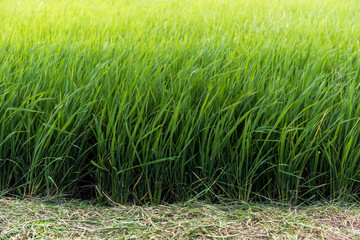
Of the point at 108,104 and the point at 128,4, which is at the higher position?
the point at 128,4

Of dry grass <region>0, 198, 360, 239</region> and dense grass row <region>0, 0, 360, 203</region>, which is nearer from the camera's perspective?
dry grass <region>0, 198, 360, 239</region>

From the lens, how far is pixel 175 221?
4.01ft

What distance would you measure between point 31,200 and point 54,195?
75 mm

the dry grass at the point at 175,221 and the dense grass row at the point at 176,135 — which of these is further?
the dense grass row at the point at 176,135

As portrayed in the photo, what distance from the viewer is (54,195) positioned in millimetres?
1348

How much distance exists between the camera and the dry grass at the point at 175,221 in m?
1.16

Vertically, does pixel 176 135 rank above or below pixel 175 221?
above

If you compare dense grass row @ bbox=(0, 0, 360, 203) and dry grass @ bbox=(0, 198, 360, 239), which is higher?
dense grass row @ bbox=(0, 0, 360, 203)

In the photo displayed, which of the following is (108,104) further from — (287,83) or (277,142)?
(287,83)

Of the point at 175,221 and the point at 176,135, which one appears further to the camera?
the point at 176,135

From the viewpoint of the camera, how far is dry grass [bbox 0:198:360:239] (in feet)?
3.79

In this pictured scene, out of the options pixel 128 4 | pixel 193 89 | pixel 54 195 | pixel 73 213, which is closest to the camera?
pixel 73 213

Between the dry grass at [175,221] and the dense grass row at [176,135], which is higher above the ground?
the dense grass row at [176,135]

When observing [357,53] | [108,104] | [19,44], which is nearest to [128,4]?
[19,44]
